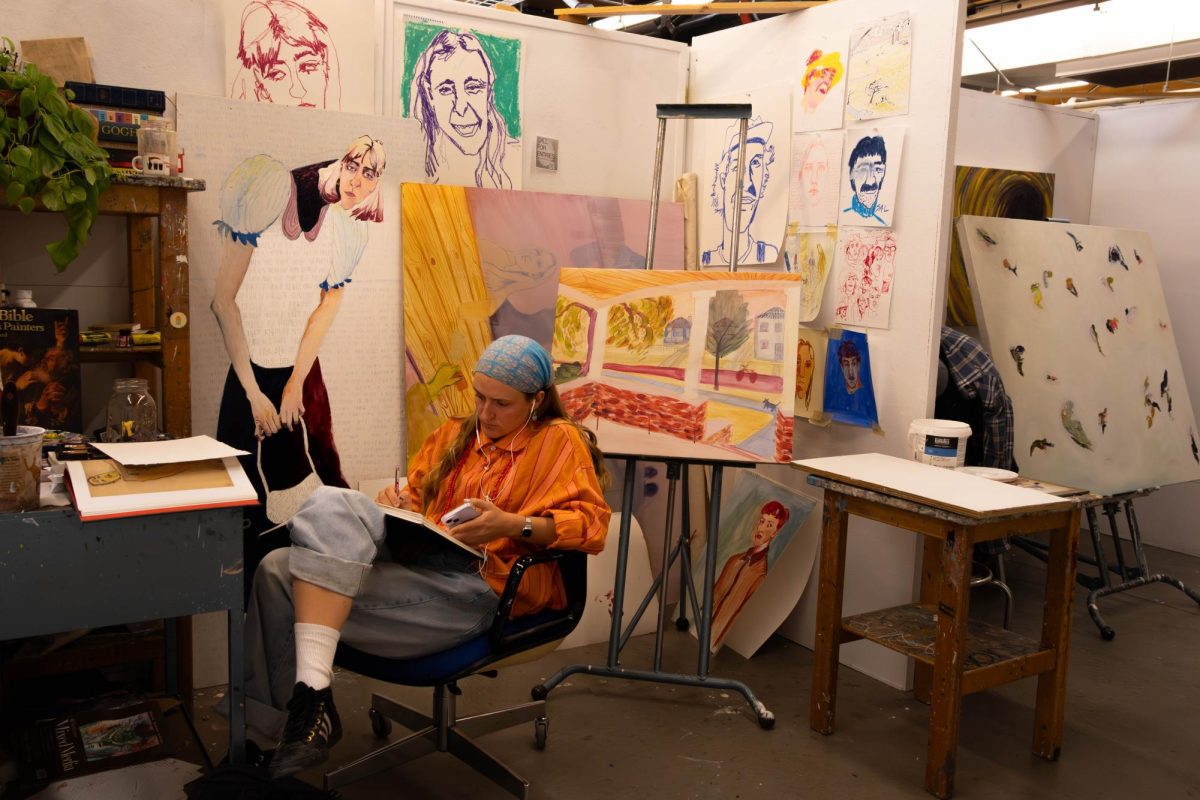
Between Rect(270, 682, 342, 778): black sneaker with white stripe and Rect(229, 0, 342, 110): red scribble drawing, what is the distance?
1846mm

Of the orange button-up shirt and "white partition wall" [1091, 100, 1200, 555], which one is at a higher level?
"white partition wall" [1091, 100, 1200, 555]

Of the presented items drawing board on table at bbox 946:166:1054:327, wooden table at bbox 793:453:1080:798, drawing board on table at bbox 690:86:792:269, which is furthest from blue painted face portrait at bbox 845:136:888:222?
drawing board on table at bbox 946:166:1054:327

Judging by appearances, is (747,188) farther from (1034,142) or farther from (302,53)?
(1034,142)

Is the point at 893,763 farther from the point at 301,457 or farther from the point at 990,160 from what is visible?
the point at 990,160

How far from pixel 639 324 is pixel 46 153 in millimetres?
1652

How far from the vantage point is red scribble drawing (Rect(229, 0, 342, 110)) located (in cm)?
297

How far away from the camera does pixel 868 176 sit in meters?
3.21

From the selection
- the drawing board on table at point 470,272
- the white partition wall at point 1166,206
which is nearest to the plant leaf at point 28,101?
the drawing board on table at point 470,272

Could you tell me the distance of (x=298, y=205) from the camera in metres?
3.03

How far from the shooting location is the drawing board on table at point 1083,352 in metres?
3.79

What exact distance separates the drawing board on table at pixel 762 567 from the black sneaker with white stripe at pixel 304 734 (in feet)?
5.65

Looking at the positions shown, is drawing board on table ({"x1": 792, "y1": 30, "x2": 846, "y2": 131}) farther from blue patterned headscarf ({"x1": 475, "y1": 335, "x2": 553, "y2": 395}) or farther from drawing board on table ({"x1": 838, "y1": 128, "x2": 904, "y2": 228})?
blue patterned headscarf ({"x1": 475, "y1": 335, "x2": 553, "y2": 395})

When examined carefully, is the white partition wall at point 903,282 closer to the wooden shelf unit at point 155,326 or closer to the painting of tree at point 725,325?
the painting of tree at point 725,325

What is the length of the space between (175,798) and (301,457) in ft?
3.94
